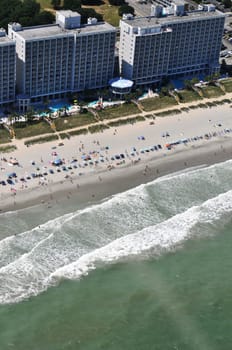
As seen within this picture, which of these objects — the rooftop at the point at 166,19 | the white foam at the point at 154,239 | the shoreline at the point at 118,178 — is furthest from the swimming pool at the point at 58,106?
the white foam at the point at 154,239

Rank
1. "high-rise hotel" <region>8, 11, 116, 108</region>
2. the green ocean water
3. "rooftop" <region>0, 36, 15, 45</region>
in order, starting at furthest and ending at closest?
"high-rise hotel" <region>8, 11, 116, 108</region>
"rooftop" <region>0, 36, 15, 45</region>
the green ocean water

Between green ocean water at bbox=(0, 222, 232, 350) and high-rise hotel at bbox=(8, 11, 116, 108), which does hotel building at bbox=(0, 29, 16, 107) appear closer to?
high-rise hotel at bbox=(8, 11, 116, 108)

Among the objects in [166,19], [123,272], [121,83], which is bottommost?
[123,272]

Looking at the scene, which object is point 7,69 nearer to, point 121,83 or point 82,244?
point 121,83

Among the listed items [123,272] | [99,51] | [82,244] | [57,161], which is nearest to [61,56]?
[99,51]

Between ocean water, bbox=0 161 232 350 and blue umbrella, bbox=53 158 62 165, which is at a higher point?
blue umbrella, bbox=53 158 62 165

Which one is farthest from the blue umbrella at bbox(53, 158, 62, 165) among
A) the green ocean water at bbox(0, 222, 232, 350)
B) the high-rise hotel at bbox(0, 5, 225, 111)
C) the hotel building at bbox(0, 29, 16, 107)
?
the green ocean water at bbox(0, 222, 232, 350)
